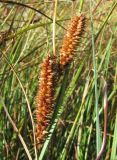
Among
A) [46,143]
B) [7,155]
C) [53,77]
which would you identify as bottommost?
[7,155]

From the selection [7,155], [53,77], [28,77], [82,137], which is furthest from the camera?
[28,77]

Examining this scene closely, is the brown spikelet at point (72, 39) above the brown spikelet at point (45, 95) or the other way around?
above

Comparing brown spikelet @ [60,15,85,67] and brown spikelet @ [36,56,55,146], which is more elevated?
brown spikelet @ [60,15,85,67]

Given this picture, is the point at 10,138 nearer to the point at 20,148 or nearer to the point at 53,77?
the point at 20,148

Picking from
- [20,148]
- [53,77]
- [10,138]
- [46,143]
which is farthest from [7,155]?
[53,77]

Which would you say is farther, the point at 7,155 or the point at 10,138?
the point at 10,138
